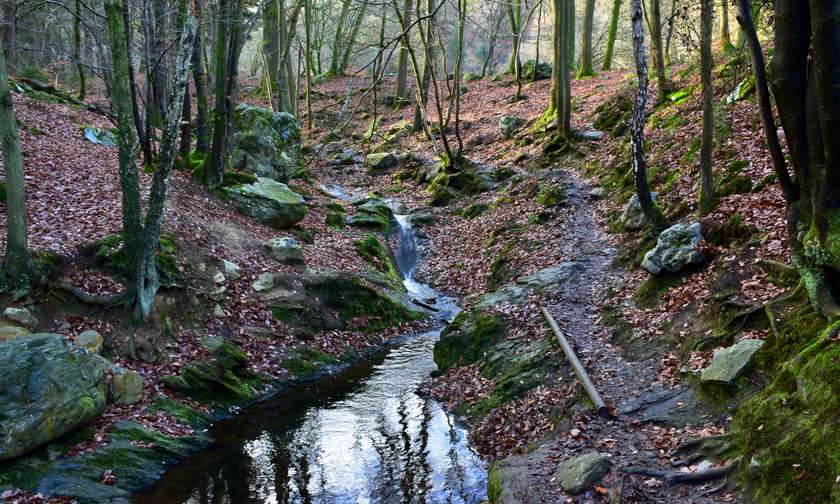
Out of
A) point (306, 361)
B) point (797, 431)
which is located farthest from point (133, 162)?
point (797, 431)

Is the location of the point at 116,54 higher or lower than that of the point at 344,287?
higher

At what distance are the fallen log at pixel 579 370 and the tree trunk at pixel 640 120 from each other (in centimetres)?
357

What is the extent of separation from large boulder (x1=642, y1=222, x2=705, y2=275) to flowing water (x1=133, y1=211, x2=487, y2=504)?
4.80 m

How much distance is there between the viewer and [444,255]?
2078 centimetres

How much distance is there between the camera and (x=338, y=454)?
29.8ft

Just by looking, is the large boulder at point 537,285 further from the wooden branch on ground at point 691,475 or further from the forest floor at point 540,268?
the wooden branch on ground at point 691,475

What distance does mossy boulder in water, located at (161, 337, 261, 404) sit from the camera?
34.4 feet

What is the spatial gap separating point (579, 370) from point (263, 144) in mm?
15825

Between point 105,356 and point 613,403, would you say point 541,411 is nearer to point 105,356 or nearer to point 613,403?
point 613,403

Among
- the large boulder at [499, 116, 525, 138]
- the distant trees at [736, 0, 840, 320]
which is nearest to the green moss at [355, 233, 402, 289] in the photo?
the large boulder at [499, 116, 525, 138]

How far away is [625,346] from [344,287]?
7719 mm

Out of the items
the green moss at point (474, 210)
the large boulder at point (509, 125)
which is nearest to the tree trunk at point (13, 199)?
the green moss at point (474, 210)

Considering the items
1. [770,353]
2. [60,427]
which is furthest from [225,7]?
[770,353]

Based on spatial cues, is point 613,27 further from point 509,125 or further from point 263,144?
point 263,144
